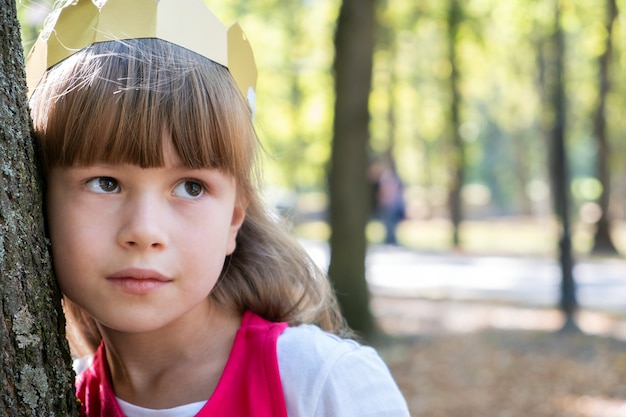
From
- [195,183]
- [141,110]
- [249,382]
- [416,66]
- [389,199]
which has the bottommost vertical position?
[389,199]

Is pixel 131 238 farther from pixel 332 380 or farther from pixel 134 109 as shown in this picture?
pixel 332 380

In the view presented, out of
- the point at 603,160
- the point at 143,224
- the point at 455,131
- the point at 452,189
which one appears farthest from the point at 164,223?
the point at 452,189

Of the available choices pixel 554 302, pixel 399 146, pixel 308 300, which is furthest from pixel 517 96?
pixel 308 300

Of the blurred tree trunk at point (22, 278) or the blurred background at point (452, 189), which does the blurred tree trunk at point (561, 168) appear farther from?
the blurred tree trunk at point (22, 278)

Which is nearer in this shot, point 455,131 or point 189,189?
point 189,189

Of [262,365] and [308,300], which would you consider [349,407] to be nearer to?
[262,365]

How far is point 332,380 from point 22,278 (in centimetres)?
65

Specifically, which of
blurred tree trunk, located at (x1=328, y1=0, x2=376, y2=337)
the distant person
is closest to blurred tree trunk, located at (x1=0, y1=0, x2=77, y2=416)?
blurred tree trunk, located at (x1=328, y1=0, x2=376, y2=337)

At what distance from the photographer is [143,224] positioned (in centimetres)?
152

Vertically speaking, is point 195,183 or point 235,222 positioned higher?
point 195,183

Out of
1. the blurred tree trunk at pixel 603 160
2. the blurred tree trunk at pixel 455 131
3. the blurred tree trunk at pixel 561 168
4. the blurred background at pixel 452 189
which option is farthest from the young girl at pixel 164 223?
the blurred tree trunk at pixel 455 131

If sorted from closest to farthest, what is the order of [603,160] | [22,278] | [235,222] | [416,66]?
1. [22,278]
2. [235,222]
3. [603,160]
4. [416,66]

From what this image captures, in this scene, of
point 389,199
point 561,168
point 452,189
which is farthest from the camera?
point 452,189

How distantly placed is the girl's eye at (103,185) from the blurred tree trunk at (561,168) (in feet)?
25.3
